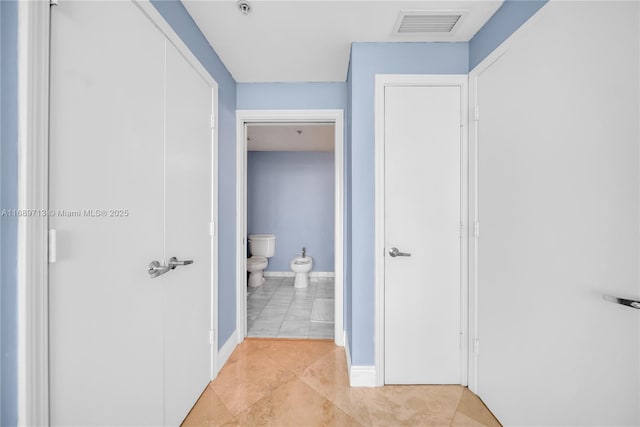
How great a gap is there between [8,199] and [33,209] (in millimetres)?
53

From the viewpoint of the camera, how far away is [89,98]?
95 centimetres

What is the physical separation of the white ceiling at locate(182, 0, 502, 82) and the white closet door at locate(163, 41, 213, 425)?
1.15 ft

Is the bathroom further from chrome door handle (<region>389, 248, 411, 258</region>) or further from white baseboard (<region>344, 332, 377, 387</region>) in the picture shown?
chrome door handle (<region>389, 248, 411, 258</region>)

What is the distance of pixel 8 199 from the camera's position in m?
0.72

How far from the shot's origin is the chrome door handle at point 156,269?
4.08 feet

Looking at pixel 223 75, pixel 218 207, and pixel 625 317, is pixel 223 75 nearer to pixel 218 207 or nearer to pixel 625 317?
pixel 218 207

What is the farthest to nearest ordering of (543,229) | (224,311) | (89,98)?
(224,311) < (543,229) < (89,98)

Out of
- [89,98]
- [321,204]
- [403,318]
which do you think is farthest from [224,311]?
[321,204]

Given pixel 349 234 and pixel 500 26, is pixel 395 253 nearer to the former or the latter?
pixel 349 234

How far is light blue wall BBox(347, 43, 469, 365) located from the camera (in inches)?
73.6

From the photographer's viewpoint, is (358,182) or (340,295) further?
(340,295)

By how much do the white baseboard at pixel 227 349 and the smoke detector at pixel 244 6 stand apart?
2.30m

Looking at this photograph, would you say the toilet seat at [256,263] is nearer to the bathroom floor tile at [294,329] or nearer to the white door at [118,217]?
the bathroom floor tile at [294,329]

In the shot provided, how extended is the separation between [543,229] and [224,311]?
2.16 m
